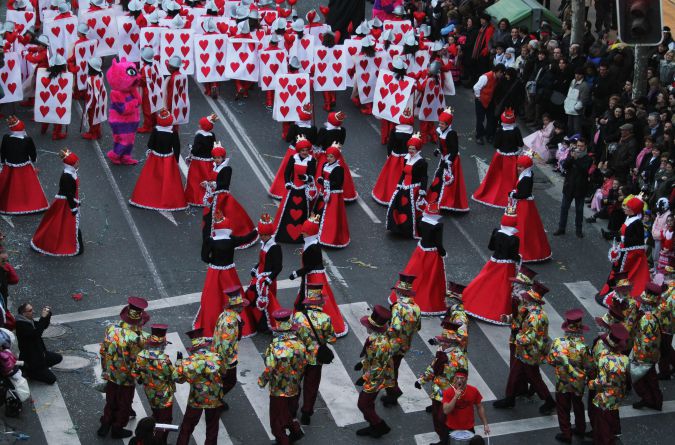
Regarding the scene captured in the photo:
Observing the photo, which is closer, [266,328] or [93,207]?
[266,328]

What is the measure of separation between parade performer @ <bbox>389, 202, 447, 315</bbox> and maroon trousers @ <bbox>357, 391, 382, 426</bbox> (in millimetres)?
2820

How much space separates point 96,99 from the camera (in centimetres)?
2294

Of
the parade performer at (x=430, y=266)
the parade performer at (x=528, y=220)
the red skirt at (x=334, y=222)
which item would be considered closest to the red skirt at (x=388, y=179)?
the red skirt at (x=334, y=222)

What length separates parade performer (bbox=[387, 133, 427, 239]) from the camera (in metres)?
19.6

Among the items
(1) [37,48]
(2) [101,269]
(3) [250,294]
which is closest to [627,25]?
(3) [250,294]

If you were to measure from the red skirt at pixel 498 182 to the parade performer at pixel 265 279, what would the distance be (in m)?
5.80

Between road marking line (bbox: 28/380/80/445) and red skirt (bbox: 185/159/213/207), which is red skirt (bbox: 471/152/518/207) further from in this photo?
road marking line (bbox: 28/380/80/445)

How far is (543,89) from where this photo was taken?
2412 cm

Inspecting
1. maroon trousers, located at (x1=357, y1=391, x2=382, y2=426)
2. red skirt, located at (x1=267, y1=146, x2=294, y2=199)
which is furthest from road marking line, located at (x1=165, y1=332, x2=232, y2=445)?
red skirt, located at (x1=267, y1=146, x2=294, y2=199)

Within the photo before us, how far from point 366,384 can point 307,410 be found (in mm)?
876

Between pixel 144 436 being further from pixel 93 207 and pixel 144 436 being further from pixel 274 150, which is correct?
pixel 274 150

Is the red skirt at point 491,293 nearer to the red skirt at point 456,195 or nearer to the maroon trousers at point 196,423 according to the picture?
the red skirt at point 456,195

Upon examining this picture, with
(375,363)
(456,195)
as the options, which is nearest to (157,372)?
(375,363)

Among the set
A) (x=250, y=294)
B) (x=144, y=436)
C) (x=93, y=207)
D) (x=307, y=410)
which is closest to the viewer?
(x=144, y=436)
